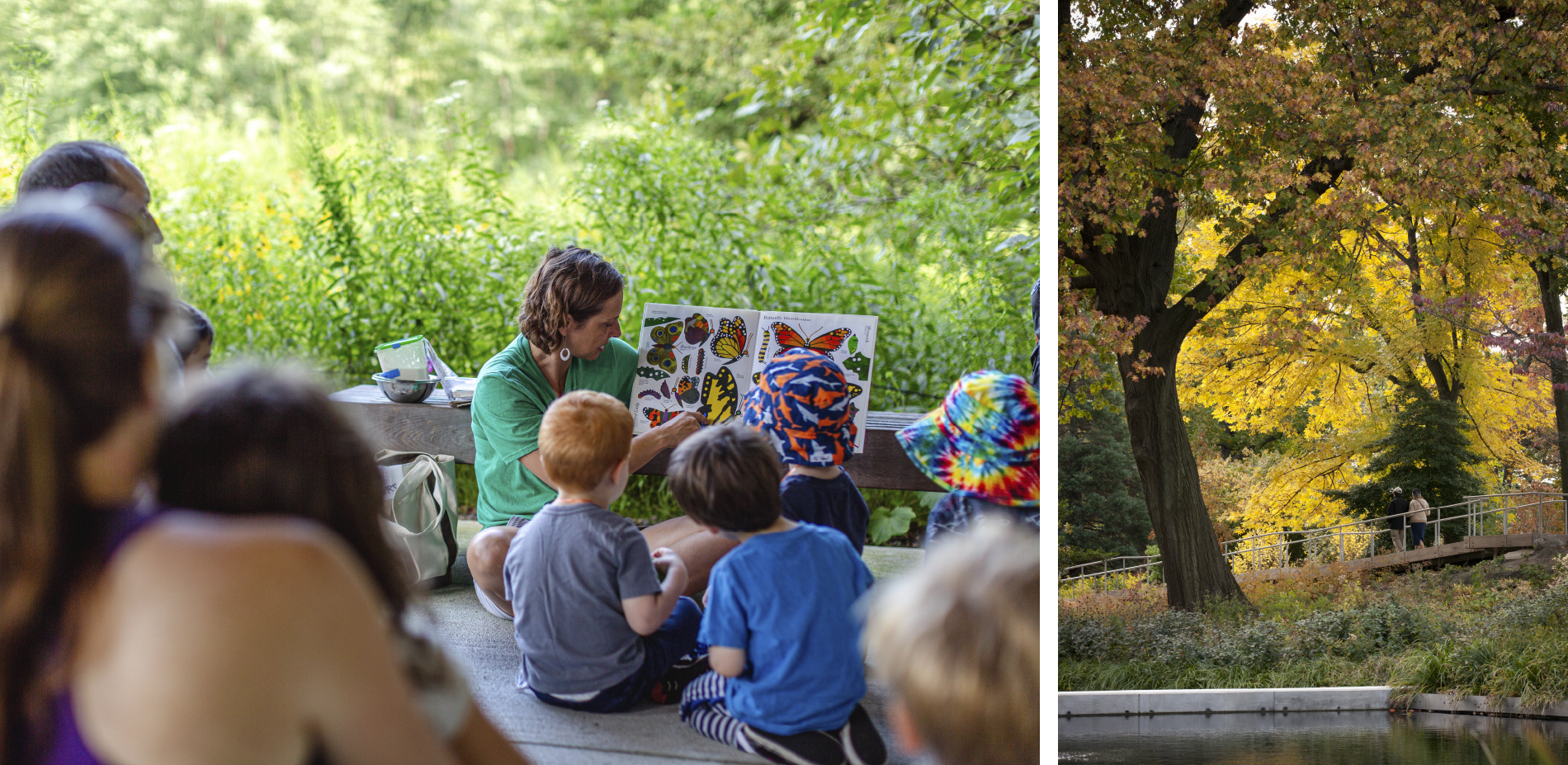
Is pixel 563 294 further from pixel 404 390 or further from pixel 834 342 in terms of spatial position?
pixel 834 342

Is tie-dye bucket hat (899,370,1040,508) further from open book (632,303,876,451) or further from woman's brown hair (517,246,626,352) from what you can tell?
woman's brown hair (517,246,626,352)

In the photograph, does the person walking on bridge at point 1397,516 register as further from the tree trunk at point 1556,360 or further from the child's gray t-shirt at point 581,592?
the child's gray t-shirt at point 581,592

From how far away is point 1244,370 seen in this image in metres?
4.26

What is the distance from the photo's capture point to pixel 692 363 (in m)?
2.46

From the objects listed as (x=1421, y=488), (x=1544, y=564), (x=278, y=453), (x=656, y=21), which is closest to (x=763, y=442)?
(x=278, y=453)

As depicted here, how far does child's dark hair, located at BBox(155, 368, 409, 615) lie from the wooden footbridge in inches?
140

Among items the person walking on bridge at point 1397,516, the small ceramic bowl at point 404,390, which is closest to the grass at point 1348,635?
the person walking on bridge at point 1397,516

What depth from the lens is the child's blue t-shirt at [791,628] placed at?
1.89 meters

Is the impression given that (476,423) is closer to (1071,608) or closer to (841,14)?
(1071,608)

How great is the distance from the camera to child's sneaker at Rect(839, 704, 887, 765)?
6.29ft

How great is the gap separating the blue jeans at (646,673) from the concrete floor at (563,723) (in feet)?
0.06

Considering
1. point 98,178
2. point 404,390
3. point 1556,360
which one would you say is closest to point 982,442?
point 404,390

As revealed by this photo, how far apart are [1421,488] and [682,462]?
3499 millimetres

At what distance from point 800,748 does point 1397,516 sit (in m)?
3.29
